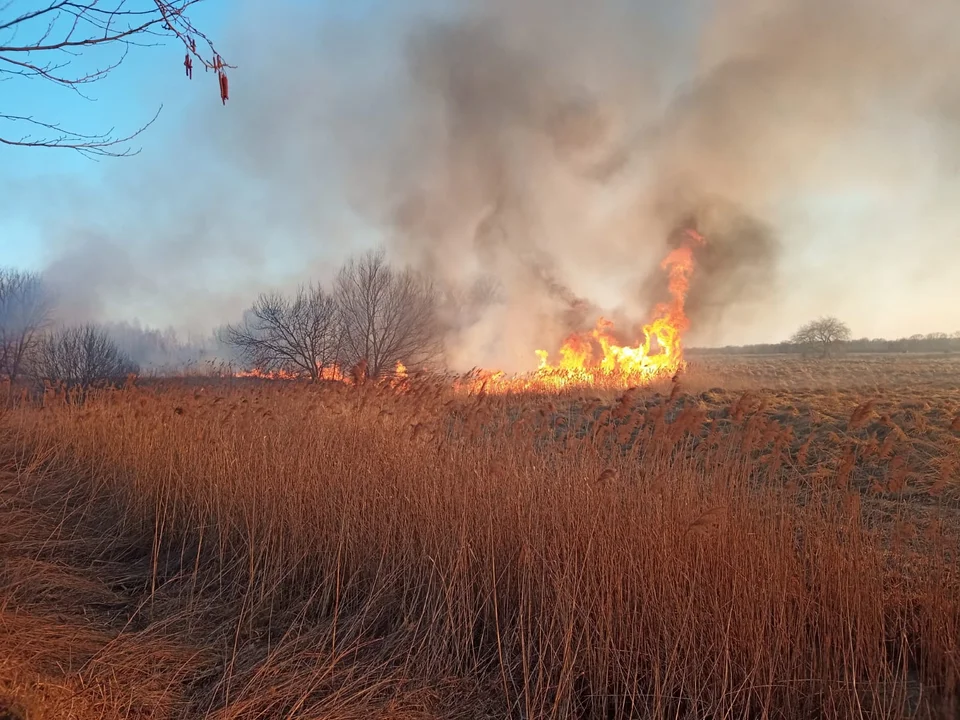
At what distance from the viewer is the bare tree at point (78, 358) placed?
20.6 meters

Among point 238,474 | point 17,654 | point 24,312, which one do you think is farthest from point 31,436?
point 24,312

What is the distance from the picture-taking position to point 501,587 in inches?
125

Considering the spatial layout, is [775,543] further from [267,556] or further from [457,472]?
[267,556]

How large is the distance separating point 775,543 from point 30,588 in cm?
441

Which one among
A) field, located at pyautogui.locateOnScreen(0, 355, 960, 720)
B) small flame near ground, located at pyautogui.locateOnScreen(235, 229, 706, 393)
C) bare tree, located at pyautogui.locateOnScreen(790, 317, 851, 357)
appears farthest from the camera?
bare tree, located at pyautogui.locateOnScreen(790, 317, 851, 357)

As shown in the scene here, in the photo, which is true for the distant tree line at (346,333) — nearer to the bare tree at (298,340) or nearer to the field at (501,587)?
the bare tree at (298,340)

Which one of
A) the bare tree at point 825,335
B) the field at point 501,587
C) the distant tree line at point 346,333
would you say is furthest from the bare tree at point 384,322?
the bare tree at point 825,335

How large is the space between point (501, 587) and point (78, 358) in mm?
24326

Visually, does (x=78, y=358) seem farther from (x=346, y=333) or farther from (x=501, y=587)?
(x=501, y=587)

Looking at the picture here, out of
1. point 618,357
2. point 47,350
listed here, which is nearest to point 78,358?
point 47,350

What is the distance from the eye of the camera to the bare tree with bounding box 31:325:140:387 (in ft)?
67.7

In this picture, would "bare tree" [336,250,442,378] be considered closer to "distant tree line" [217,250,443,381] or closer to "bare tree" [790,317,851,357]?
"distant tree line" [217,250,443,381]

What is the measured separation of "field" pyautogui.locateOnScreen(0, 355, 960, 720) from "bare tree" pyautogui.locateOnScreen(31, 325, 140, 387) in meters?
19.6

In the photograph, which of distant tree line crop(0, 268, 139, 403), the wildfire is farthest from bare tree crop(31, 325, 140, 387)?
the wildfire
